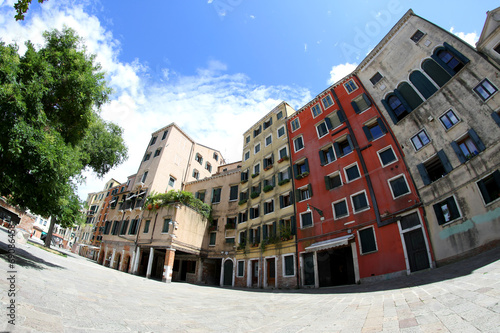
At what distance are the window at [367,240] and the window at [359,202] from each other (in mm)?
1549

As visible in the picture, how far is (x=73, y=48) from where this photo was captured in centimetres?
1288

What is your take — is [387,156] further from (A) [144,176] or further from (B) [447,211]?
(A) [144,176]

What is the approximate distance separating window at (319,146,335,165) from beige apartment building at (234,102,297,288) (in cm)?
377

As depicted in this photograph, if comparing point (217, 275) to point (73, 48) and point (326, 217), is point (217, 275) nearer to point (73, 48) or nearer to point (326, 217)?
point (326, 217)

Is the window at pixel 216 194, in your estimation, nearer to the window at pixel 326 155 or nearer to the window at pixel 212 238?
the window at pixel 212 238

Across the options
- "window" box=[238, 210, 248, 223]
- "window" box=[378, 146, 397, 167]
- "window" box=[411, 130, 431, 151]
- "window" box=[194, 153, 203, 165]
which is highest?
"window" box=[194, 153, 203, 165]

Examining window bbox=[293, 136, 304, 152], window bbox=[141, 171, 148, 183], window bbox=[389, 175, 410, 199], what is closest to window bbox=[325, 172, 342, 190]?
window bbox=[389, 175, 410, 199]

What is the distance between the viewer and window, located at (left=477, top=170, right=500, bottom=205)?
12078 millimetres

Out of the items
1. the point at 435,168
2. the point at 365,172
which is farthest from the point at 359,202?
the point at 435,168

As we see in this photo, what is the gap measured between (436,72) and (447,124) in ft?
15.4

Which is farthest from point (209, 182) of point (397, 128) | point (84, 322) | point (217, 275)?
point (84, 322)

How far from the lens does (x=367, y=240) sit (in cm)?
1611

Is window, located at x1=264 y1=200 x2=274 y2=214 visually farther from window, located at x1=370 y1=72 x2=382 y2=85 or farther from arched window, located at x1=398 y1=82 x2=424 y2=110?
window, located at x1=370 y1=72 x2=382 y2=85

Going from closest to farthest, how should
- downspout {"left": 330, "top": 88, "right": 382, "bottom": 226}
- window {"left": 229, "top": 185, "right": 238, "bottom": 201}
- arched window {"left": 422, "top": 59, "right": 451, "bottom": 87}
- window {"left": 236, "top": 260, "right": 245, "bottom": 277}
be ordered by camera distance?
downspout {"left": 330, "top": 88, "right": 382, "bottom": 226}, arched window {"left": 422, "top": 59, "right": 451, "bottom": 87}, window {"left": 236, "top": 260, "right": 245, "bottom": 277}, window {"left": 229, "top": 185, "right": 238, "bottom": 201}
